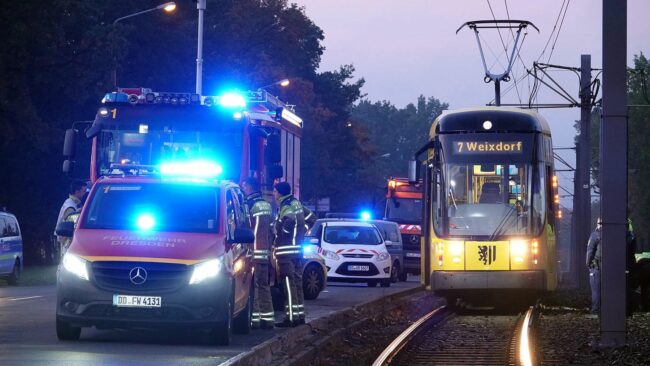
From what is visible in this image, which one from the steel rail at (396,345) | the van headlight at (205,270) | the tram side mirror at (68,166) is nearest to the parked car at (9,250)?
the tram side mirror at (68,166)

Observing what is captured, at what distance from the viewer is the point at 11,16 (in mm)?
48969

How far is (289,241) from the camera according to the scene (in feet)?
64.0

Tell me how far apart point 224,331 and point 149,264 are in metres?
1.21

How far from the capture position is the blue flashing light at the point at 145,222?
17312 millimetres

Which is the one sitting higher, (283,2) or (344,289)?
(283,2)

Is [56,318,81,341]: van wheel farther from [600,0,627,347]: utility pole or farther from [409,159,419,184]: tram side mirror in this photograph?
[409,159,419,184]: tram side mirror

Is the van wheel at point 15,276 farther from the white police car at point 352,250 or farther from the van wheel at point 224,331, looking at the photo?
the van wheel at point 224,331

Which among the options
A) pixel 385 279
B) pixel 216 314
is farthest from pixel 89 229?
pixel 385 279

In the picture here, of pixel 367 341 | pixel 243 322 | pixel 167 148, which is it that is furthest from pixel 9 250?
pixel 243 322

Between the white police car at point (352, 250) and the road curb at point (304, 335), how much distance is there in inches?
298

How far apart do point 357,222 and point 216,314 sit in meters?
21.9

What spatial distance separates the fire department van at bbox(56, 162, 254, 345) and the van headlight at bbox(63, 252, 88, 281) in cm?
1

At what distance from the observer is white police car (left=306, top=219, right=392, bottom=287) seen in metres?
37.9

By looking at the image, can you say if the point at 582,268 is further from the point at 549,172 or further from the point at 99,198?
the point at 99,198
